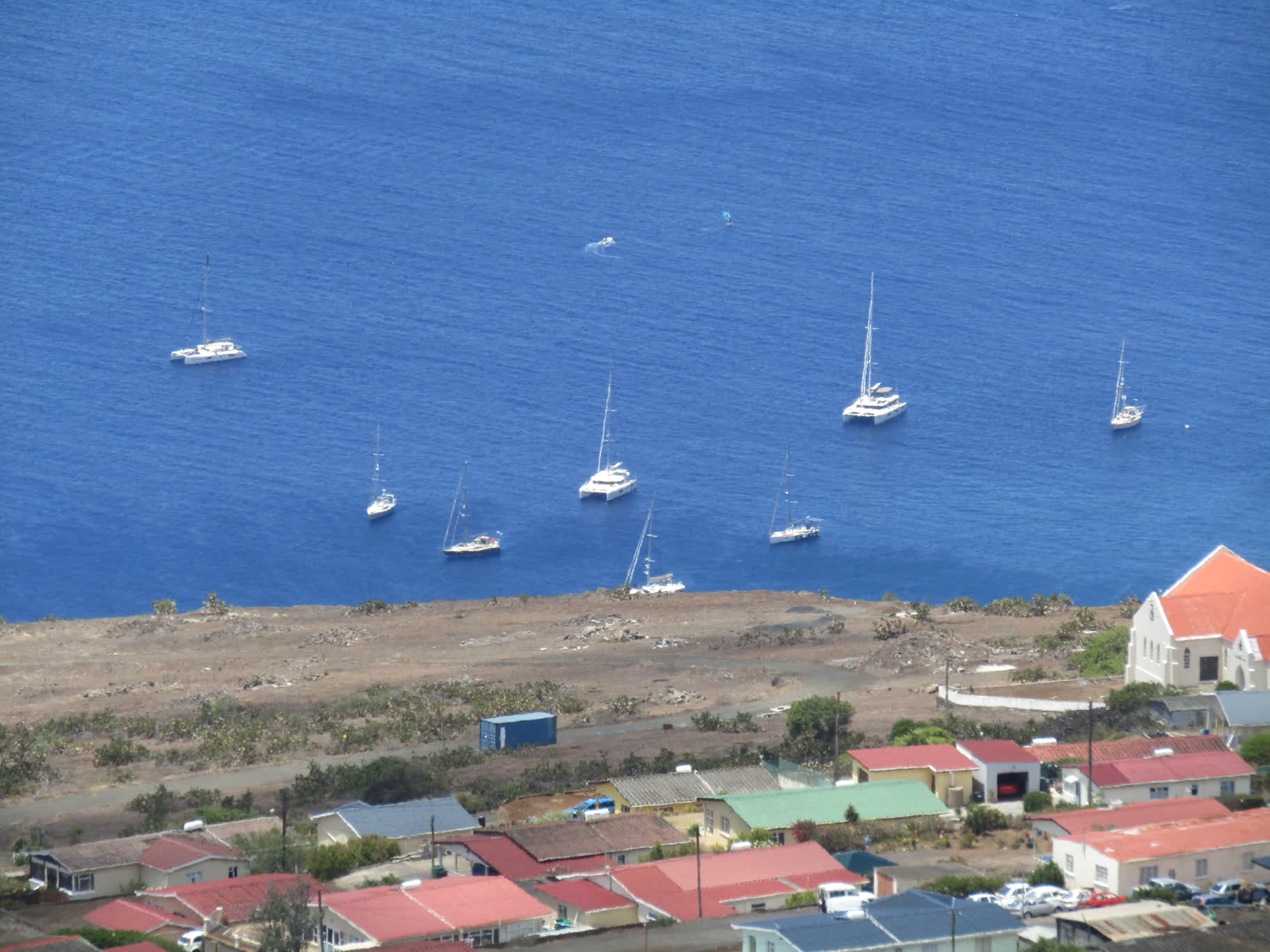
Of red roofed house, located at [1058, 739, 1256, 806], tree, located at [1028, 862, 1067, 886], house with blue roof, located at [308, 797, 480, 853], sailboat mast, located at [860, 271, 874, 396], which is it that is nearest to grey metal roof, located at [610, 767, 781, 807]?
house with blue roof, located at [308, 797, 480, 853]

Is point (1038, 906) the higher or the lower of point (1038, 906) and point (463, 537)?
the lower

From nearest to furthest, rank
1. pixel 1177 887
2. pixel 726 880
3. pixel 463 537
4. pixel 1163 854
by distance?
pixel 1177 887
pixel 1163 854
pixel 726 880
pixel 463 537

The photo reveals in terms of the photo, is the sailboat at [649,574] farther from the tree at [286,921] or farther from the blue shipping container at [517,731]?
the tree at [286,921]

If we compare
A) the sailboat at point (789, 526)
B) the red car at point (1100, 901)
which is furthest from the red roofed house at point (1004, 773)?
the sailboat at point (789, 526)

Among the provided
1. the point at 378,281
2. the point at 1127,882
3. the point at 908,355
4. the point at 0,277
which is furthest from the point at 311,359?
the point at 1127,882

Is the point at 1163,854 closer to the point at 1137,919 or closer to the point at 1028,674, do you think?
the point at 1137,919

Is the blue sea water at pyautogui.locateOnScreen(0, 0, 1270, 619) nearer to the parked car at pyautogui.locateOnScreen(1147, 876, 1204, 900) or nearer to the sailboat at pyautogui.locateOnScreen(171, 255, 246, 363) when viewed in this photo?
the sailboat at pyautogui.locateOnScreen(171, 255, 246, 363)

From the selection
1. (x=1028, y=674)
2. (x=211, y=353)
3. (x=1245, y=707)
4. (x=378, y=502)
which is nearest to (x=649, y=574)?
(x=378, y=502)
